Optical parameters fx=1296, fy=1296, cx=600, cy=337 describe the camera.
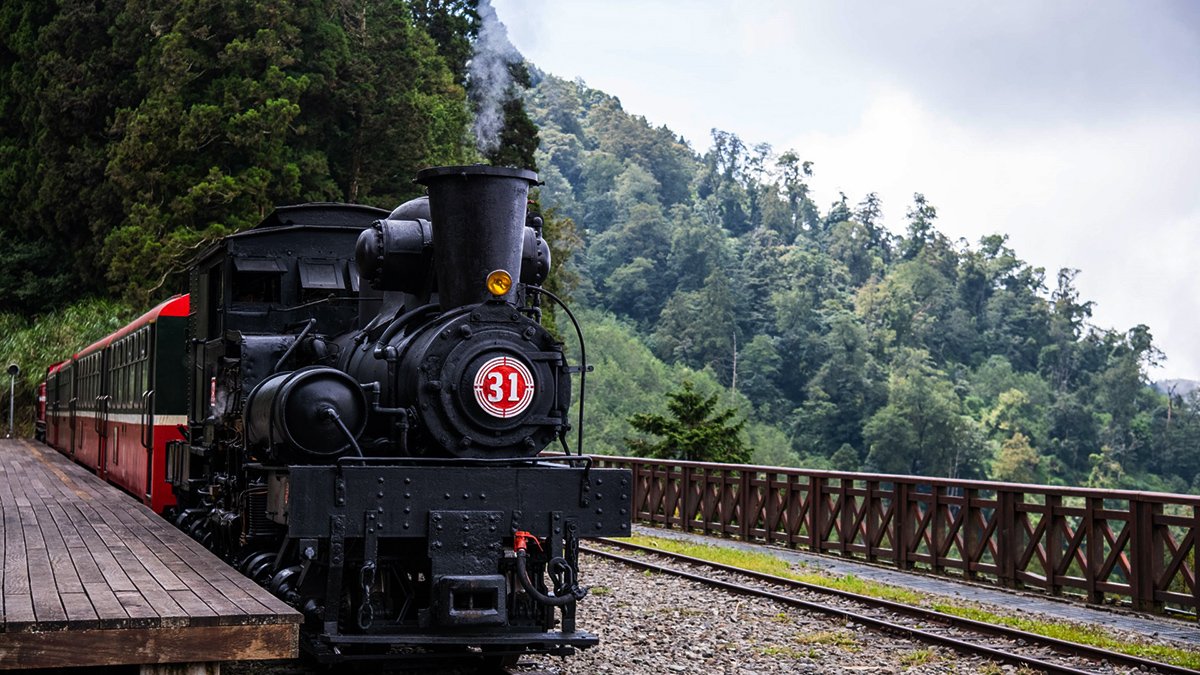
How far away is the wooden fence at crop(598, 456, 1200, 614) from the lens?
1067cm

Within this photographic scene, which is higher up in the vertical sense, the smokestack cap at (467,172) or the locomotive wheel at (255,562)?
the smokestack cap at (467,172)

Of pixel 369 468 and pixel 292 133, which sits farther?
pixel 292 133

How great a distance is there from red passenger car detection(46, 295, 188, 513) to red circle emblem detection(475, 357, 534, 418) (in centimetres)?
541

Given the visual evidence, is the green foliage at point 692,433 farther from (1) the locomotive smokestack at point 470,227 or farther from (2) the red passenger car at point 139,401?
(1) the locomotive smokestack at point 470,227

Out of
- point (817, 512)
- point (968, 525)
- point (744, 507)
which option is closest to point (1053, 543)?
point (968, 525)

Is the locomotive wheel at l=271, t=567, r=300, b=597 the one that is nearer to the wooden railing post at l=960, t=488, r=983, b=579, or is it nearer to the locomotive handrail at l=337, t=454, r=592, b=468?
the locomotive handrail at l=337, t=454, r=592, b=468

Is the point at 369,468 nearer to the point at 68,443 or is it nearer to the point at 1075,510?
the point at 1075,510

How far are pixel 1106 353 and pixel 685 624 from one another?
251ft

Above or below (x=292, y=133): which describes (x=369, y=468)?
below

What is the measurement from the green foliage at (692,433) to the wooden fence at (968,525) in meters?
3.96

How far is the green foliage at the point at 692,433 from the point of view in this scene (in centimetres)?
2300

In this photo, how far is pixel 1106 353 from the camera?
79812 millimetres

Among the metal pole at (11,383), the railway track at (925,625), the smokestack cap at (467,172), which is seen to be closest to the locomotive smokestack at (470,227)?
the smokestack cap at (467,172)

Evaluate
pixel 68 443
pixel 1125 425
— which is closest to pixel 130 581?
pixel 68 443
